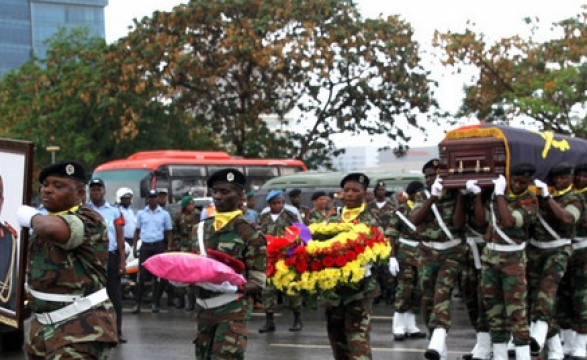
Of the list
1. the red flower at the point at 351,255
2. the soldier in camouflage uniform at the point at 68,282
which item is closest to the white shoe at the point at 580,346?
the red flower at the point at 351,255

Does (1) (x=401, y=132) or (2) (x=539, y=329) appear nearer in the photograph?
(2) (x=539, y=329)

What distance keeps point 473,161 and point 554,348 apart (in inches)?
91.3

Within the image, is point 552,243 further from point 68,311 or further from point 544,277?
point 68,311

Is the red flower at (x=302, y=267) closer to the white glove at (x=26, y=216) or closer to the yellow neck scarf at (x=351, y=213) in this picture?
the yellow neck scarf at (x=351, y=213)

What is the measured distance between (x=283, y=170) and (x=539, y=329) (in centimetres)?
2160

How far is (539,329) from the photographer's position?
11.4 meters

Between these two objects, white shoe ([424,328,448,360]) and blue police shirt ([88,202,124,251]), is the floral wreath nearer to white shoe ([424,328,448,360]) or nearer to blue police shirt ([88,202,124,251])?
white shoe ([424,328,448,360])

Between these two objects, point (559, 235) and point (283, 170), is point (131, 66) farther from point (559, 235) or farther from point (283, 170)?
point (559, 235)

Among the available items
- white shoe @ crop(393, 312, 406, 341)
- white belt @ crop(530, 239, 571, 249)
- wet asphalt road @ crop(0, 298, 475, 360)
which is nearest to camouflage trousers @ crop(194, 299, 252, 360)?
wet asphalt road @ crop(0, 298, 475, 360)

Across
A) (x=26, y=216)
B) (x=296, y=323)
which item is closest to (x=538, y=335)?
(x=296, y=323)

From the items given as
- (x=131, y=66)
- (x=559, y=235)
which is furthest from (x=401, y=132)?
(x=559, y=235)

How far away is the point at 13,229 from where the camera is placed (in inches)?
350

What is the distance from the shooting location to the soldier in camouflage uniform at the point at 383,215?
1689cm

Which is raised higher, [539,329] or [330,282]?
[330,282]
